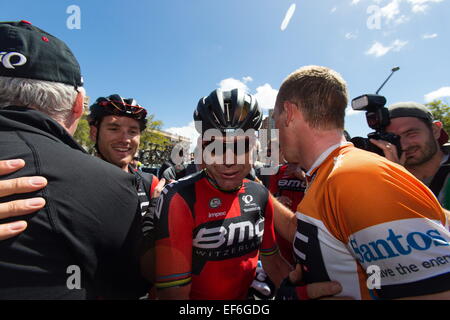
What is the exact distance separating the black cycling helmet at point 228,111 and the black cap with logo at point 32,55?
1.20 meters

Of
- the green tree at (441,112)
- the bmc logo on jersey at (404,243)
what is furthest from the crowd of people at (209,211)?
the green tree at (441,112)

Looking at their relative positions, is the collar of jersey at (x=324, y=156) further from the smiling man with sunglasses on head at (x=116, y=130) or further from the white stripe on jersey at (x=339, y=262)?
the smiling man with sunglasses on head at (x=116, y=130)

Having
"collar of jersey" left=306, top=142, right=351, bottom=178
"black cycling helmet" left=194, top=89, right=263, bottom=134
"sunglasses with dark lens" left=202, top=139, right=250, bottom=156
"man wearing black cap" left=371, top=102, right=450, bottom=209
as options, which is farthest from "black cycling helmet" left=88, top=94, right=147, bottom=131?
"man wearing black cap" left=371, top=102, right=450, bottom=209

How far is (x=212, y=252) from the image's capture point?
77.6 inches

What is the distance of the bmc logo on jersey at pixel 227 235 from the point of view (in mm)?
1954

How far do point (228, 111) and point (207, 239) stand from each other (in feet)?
4.39

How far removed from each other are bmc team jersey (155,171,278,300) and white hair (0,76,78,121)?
1.06m

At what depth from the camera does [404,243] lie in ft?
3.82

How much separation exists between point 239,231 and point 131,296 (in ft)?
3.50

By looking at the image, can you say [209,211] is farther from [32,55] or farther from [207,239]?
[32,55]

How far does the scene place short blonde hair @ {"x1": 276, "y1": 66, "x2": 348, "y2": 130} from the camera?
1976 millimetres

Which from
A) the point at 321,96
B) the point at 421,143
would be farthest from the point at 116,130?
the point at 421,143

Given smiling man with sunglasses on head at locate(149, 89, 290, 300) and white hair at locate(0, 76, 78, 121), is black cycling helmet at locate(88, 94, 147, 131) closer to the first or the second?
smiling man with sunglasses on head at locate(149, 89, 290, 300)

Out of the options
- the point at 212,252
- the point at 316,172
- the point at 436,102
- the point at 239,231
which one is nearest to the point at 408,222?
the point at 316,172
